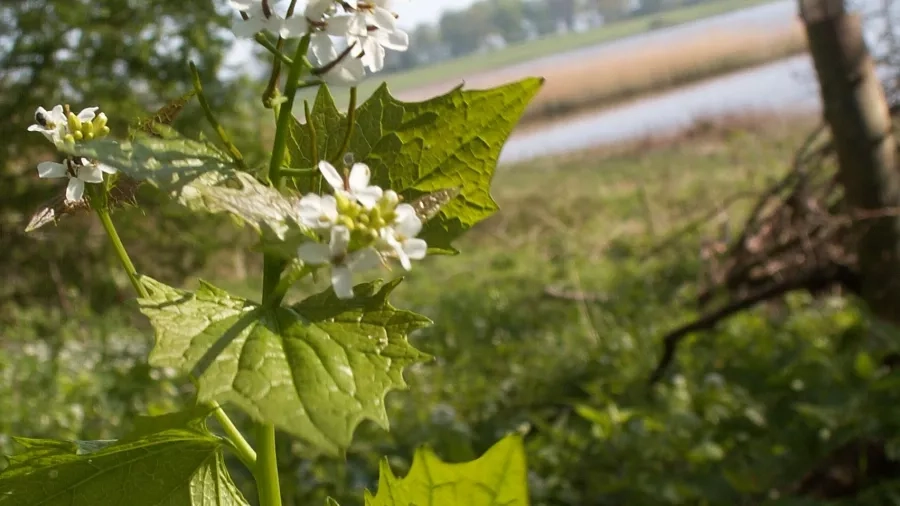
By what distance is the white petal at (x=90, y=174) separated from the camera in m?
0.39

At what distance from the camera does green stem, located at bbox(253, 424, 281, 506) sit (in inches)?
14.6

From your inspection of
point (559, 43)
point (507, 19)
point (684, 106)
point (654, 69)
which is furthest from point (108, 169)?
point (507, 19)

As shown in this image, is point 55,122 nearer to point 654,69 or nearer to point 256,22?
point 256,22

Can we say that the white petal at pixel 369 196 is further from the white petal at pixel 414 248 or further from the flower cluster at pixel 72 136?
the flower cluster at pixel 72 136

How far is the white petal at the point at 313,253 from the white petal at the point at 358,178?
0.04m

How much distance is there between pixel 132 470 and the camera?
386 mm

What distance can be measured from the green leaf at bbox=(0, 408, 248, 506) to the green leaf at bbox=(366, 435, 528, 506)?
8cm

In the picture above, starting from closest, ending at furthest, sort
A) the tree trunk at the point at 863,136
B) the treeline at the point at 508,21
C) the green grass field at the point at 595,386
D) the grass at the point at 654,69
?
the green grass field at the point at 595,386 < the tree trunk at the point at 863,136 < the grass at the point at 654,69 < the treeline at the point at 508,21

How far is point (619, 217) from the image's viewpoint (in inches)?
174

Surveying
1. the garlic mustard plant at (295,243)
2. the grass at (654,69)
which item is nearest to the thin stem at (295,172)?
the garlic mustard plant at (295,243)

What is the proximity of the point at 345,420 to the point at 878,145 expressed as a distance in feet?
6.02

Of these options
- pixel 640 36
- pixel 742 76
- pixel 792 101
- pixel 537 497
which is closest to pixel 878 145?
pixel 537 497

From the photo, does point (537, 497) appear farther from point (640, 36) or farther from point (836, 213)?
point (640, 36)

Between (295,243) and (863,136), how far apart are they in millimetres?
1788
